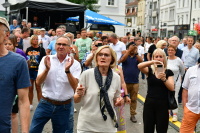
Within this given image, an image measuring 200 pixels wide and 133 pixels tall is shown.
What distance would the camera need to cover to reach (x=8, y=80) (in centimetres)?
303

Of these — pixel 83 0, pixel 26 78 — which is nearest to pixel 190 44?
pixel 26 78

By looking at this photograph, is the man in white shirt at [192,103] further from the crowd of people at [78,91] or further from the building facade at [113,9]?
the building facade at [113,9]

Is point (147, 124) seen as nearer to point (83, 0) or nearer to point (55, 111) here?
point (55, 111)

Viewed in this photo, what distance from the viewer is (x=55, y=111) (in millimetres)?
5039

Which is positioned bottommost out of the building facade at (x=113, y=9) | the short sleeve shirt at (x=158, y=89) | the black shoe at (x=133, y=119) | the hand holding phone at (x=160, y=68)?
the black shoe at (x=133, y=119)

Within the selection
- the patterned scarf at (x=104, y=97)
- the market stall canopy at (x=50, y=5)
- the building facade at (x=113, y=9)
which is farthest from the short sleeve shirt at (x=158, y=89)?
the building facade at (x=113, y=9)

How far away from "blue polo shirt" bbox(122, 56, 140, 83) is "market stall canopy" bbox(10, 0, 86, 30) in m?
9.83

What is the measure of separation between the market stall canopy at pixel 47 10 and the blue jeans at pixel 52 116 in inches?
499

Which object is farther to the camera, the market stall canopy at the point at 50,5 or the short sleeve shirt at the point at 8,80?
the market stall canopy at the point at 50,5

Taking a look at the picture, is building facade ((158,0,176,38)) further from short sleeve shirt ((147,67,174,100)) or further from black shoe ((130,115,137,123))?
short sleeve shirt ((147,67,174,100))

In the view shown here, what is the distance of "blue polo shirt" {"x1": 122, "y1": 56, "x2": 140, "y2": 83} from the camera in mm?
8320

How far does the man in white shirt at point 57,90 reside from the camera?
16.3 feet

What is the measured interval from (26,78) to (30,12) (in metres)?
17.9

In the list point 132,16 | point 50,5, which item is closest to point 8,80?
point 50,5
